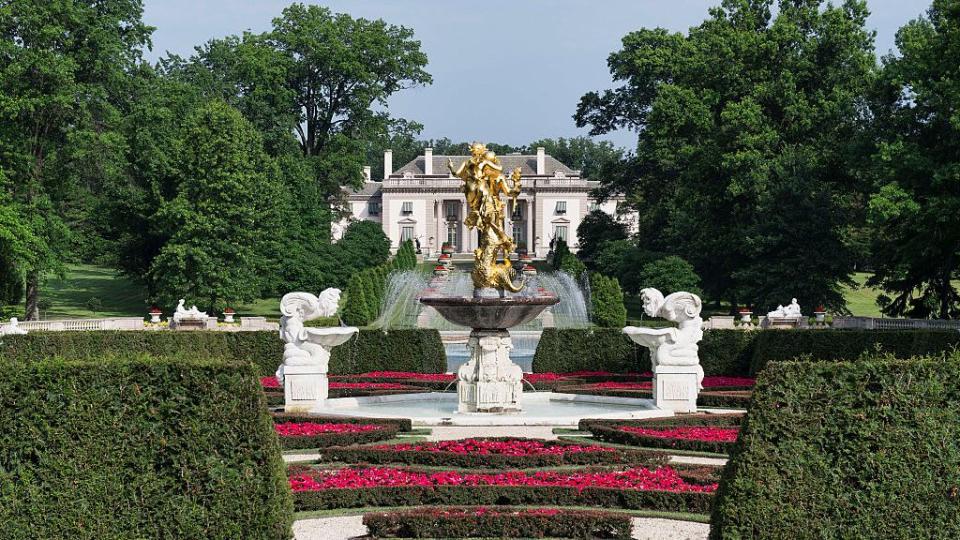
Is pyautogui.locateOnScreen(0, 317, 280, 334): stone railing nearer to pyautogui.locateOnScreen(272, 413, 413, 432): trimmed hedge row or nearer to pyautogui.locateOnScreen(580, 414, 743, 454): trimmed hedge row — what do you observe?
pyautogui.locateOnScreen(272, 413, 413, 432): trimmed hedge row

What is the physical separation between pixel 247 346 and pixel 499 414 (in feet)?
30.2

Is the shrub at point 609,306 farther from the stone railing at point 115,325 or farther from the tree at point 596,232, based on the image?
the tree at point 596,232

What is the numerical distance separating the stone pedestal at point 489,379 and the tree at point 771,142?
22.7 m

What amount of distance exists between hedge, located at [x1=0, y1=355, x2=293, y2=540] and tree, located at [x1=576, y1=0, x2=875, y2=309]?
3375 cm

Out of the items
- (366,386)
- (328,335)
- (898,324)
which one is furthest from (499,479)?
(898,324)

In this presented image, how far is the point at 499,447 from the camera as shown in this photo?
16.0 metres

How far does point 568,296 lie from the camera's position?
5734 centimetres

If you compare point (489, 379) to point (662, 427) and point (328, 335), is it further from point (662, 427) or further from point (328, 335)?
point (662, 427)

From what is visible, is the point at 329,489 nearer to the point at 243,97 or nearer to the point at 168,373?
the point at 168,373

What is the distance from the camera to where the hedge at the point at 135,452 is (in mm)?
9766

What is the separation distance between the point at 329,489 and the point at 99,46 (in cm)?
3493

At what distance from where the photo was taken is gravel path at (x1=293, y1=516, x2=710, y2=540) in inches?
446

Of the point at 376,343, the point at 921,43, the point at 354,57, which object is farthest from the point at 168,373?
the point at 354,57

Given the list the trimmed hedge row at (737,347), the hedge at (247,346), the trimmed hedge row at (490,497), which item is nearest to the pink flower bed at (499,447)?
the trimmed hedge row at (490,497)
